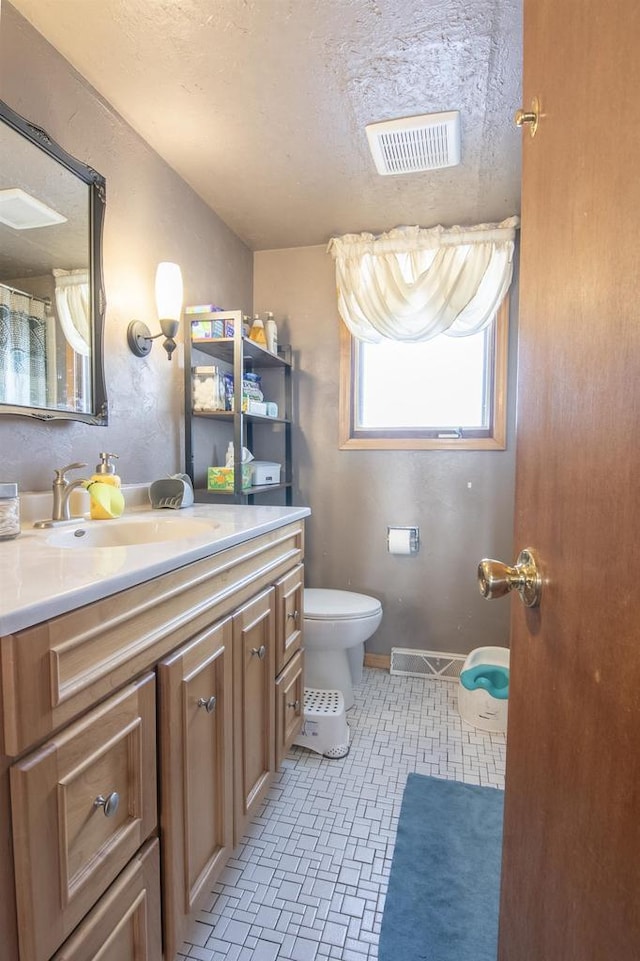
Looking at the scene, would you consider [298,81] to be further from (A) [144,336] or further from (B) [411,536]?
(B) [411,536]

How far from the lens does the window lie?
2.25 metres

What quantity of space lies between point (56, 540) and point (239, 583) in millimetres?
428

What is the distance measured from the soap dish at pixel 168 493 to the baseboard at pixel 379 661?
1.40 m

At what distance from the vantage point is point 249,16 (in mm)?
1149

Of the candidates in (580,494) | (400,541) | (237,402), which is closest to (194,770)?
(580,494)

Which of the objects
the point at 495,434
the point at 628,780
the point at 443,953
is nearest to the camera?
the point at 628,780

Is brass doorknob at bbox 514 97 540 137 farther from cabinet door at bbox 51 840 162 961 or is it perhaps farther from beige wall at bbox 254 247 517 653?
beige wall at bbox 254 247 517 653

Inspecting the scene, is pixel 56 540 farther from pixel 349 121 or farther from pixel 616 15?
pixel 349 121

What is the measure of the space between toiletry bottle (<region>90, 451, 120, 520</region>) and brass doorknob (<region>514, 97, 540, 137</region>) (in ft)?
3.98

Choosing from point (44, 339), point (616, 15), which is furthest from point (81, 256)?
point (616, 15)

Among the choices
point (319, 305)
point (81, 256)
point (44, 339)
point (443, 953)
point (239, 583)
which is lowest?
point (443, 953)

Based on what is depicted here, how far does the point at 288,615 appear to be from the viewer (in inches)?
59.6

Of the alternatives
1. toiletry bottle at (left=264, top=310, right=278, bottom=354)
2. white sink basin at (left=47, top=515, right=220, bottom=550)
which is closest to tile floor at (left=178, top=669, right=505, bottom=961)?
white sink basin at (left=47, top=515, right=220, bottom=550)

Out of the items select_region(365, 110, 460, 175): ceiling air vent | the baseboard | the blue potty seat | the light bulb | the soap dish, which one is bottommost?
the baseboard
